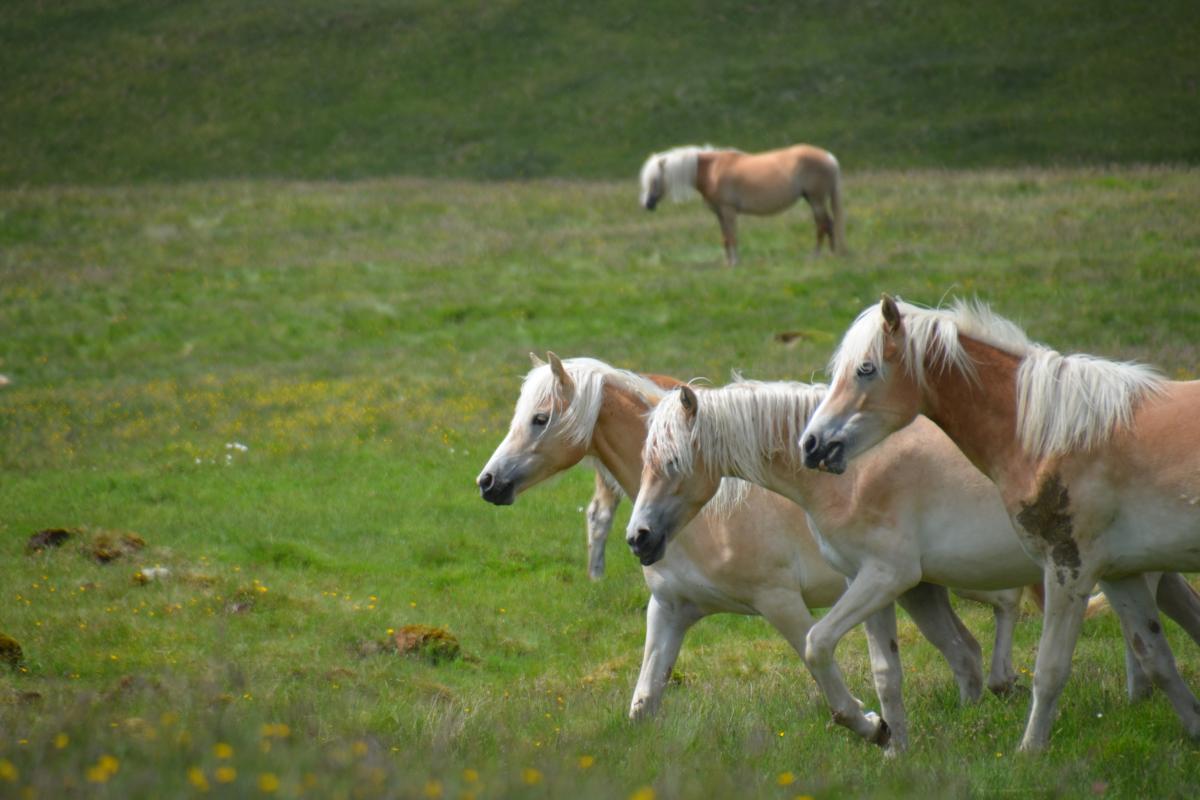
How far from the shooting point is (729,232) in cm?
2488

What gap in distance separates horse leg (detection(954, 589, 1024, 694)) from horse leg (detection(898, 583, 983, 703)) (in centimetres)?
18

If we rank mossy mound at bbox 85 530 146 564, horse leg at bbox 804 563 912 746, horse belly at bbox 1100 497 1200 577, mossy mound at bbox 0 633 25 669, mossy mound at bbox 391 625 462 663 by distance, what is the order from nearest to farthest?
horse belly at bbox 1100 497 1200 577 → horse leg at bbox 804 563 912 746 → mossy mound at bbox 0 633 25 669 → mossy mound at bbox 391 625 462 663 → mossy mound at bbox 85 530 146 564

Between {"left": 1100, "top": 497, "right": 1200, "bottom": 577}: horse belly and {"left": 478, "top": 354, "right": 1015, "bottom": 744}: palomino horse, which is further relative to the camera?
{"left": 478, "top": 354, "right": 1015, "bottom": 744}: palomino horse

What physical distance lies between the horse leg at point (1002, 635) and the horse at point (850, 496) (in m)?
1.16

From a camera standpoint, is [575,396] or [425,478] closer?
[575,396]

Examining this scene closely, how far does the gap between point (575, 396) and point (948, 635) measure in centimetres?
280

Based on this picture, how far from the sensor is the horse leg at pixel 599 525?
1204 centimetres

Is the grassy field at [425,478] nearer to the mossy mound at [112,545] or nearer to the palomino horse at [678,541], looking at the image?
the mossy mound at [112,545]

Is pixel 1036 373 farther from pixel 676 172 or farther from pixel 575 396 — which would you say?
pixel 676 172

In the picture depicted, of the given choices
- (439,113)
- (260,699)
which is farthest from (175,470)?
(439,113)

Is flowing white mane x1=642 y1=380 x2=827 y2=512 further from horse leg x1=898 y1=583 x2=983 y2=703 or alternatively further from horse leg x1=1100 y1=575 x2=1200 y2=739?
horse leg x1=1100 y1=575 x2=1200 y2=739

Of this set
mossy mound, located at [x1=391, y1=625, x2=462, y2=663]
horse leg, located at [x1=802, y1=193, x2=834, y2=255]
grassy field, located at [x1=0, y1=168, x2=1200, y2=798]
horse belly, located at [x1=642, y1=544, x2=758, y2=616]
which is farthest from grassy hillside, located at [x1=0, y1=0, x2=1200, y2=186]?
horse belly, located at [x1=642, y1=544, x2=758, y2=616]

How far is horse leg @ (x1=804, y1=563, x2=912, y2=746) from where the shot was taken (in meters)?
6.91

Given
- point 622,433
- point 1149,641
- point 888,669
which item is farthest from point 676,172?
point 1149,641
